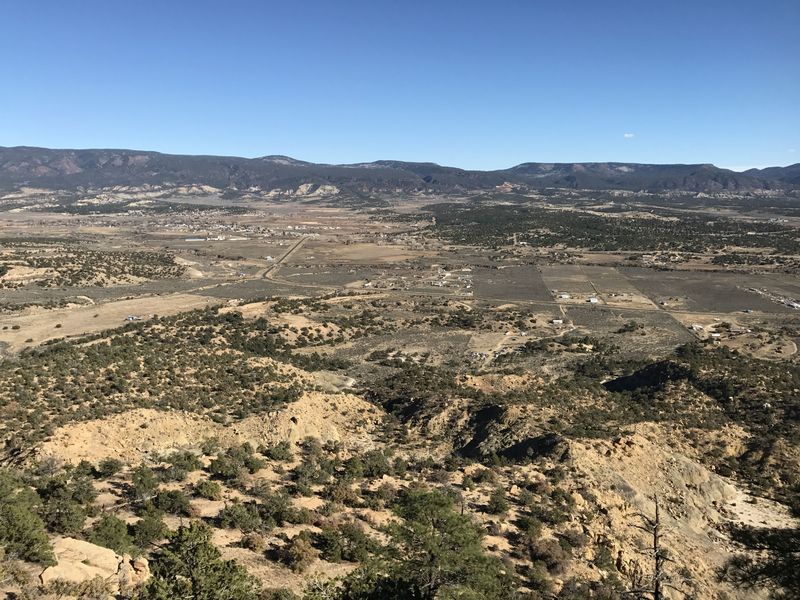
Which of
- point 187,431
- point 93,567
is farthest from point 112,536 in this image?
point 187,431

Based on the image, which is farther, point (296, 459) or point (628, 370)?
point (628, 370)

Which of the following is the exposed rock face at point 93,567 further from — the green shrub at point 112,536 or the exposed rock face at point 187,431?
the exposed rock face at point 187,431

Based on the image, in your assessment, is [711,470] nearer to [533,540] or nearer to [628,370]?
[533,540]

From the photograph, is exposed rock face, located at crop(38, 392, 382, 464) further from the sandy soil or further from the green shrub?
the sandy soil

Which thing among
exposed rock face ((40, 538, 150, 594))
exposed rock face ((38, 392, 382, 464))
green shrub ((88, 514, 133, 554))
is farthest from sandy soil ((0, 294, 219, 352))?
exposed rock face ((40, 538, 150, 594))

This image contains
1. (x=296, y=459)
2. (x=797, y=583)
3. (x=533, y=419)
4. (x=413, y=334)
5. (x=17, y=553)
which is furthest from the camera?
(x=413, y=334)

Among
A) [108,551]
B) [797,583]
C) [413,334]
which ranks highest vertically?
[797,583]

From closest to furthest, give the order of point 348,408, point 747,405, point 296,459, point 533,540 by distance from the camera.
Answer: point 533,540 → point 296,459 → point 348,408 → point 747,405

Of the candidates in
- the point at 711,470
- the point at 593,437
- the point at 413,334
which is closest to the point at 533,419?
the point at 593,437
